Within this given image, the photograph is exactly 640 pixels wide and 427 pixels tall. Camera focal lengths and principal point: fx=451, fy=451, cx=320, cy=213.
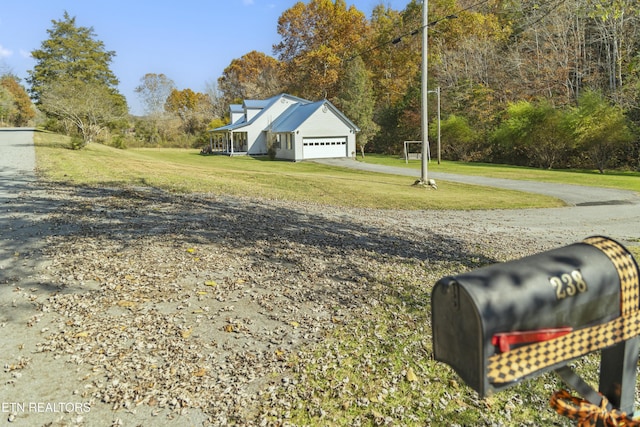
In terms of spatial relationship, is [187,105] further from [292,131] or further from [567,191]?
[567,191]

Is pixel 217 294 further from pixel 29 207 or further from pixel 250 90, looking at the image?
pixel 250 90

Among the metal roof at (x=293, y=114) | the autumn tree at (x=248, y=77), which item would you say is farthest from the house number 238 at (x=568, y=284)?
the autumn tree at (x=248, y=77)

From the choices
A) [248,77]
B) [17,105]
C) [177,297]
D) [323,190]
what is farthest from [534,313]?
[17,105]

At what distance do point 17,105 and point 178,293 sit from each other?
81.3 m

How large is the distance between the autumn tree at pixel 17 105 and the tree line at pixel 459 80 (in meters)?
19.9

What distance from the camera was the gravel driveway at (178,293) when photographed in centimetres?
333

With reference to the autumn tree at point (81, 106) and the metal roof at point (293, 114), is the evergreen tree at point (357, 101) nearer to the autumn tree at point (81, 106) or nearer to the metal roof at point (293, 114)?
the metal roof at point (293, 114)

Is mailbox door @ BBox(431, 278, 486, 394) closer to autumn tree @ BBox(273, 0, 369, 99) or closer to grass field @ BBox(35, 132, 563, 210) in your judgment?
grass field @ BBox(35, 132, 563, 210)

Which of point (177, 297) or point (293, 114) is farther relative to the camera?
point (293, 114)

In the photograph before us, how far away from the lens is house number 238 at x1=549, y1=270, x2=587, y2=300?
4.35 ft

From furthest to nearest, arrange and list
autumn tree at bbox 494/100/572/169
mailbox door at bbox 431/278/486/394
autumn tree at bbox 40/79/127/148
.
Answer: autumn tree at bbox 494/100/572/169
autumn tree at bbox 40/79/127/148
mailbox door at bbox 431/278/486/394

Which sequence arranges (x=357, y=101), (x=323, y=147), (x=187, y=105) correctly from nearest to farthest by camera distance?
(x=323, y=147)
(x=357, y=101)
(x=187, y=105)

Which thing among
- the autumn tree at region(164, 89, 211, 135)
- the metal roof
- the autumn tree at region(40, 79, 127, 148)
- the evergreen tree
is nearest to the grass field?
the autumn tree at region(40, 79, 127, 148)

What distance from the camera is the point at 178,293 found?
507 centimetres
